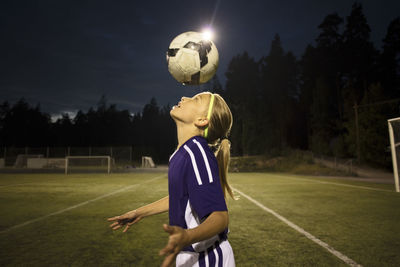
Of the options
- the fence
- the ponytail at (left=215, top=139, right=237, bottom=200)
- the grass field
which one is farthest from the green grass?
the ponytail at (left=215, top=139, right=237, bottom=200)

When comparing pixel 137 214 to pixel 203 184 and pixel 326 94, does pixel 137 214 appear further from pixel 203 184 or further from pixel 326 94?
pixel 326 94

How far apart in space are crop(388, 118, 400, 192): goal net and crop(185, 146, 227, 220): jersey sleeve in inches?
491

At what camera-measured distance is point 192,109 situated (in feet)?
5.54

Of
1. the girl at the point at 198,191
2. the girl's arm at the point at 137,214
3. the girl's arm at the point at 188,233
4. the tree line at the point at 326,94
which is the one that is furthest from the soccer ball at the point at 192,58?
the tree line at the point at 326,94

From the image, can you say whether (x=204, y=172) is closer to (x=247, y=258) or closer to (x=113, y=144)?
(x=247, y=258)

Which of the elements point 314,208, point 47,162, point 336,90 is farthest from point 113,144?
point 314,208

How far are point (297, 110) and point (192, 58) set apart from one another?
6164cm

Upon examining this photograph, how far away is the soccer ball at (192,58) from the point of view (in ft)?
8.21

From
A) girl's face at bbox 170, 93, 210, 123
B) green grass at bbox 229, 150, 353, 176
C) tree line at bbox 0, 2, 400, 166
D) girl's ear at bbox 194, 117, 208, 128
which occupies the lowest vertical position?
green grass at bbox 229, 150, 353, 176

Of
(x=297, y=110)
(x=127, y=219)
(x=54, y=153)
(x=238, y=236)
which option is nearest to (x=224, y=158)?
(x=127, y=219)

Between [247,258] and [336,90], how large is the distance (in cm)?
5431

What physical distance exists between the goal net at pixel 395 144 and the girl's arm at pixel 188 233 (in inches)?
496

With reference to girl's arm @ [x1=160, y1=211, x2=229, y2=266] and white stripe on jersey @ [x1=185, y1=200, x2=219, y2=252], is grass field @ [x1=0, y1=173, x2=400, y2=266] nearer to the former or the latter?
white stripe on jersey @ [x1=185, y1=200, x2=219, y2=252]

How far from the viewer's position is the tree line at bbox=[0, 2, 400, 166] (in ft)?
97.3
